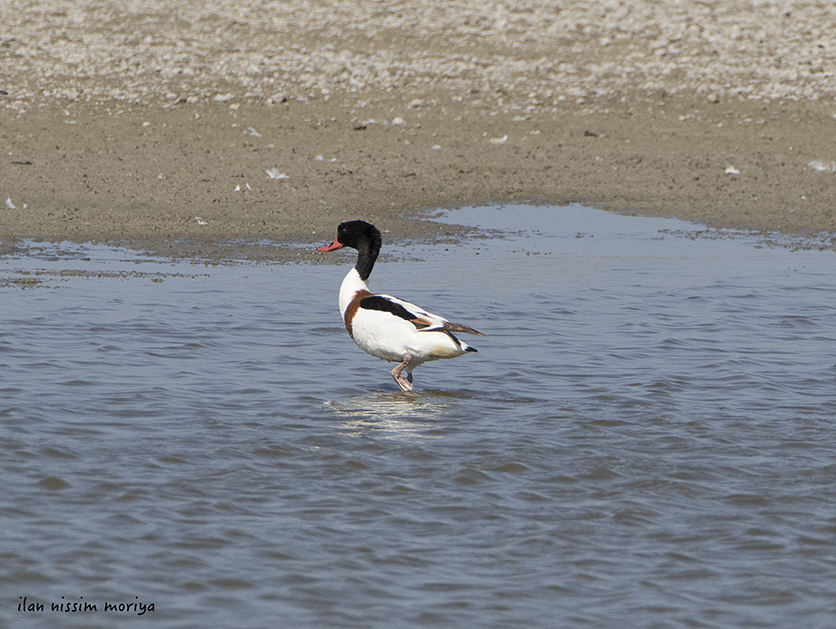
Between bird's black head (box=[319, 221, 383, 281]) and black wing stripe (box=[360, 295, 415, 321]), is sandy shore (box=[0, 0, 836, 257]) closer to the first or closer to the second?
bird's black head (box=[319, 221, 383, 281])

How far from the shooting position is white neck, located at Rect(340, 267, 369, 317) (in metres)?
8.52

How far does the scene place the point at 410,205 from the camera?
15.8m

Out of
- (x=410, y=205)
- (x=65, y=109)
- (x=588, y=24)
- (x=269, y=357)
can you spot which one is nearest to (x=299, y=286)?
(x=269, y=357)

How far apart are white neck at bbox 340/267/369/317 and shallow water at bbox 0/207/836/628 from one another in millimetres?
485

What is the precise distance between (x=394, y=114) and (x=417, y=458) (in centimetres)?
1348

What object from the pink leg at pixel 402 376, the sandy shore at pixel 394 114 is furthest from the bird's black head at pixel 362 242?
the sandy shore at pixel 394 114

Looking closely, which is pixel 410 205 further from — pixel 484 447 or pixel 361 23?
pixel 484 447

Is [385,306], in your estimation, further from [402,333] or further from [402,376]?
[402,376]

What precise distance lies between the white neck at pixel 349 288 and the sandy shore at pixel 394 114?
4.25 metres

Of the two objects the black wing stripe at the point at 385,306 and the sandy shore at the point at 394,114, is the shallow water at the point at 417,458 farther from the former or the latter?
the sandy shore at the point at 394,114

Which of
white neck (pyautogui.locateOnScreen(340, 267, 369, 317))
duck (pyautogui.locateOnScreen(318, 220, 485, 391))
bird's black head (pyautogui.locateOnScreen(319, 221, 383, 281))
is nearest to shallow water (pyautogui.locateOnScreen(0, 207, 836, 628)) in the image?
duck (pyautogui.locateOnScreen(318, 220, 485, 391))

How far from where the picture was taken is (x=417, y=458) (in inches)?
241

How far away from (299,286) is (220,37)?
36.5ft

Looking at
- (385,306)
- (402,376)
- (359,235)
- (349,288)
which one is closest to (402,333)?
(385,306)
